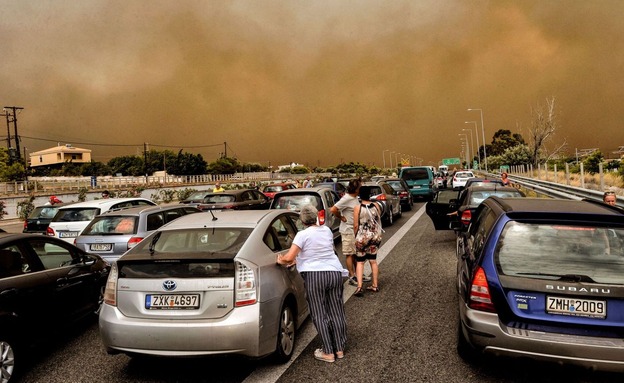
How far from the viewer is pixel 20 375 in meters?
4.36

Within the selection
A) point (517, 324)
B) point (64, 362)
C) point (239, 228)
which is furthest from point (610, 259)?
point (64, 362)

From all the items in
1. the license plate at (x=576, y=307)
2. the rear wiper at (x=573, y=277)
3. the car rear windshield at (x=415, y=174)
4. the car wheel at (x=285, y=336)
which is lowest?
the car wheel at (x=285, y=336)

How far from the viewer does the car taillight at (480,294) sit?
3.72 metres

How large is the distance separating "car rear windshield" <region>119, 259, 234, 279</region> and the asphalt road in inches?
30.8

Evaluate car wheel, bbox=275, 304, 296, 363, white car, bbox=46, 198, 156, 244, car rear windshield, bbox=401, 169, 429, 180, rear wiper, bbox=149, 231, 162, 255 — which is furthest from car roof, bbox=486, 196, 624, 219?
car rear windshield, bbox=401, 169, 429, 180

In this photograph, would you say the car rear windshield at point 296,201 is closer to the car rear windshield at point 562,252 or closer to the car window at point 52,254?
the car window at point 52,254

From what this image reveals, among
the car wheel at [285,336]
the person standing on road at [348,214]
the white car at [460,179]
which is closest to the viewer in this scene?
the car wheel at [285,336]

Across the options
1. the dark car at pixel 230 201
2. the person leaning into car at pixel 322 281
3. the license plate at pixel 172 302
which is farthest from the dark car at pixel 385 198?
the license plate at pixel 172 302

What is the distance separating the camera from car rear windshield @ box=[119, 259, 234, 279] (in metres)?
3.95

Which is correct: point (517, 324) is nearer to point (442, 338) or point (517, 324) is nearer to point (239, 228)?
point (442, 338)

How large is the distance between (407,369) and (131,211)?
631cm

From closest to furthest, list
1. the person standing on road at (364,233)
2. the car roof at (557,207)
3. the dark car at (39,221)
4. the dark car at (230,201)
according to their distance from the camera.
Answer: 1. the car roof at (557,207)
2. the person standing on road at (364,233)
3. the dark car at (39,221)
4. the dark car at (230,201)

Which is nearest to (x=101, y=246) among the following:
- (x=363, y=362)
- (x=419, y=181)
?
(x=363, y=362)

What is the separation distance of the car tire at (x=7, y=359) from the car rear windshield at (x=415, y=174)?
994 inches
